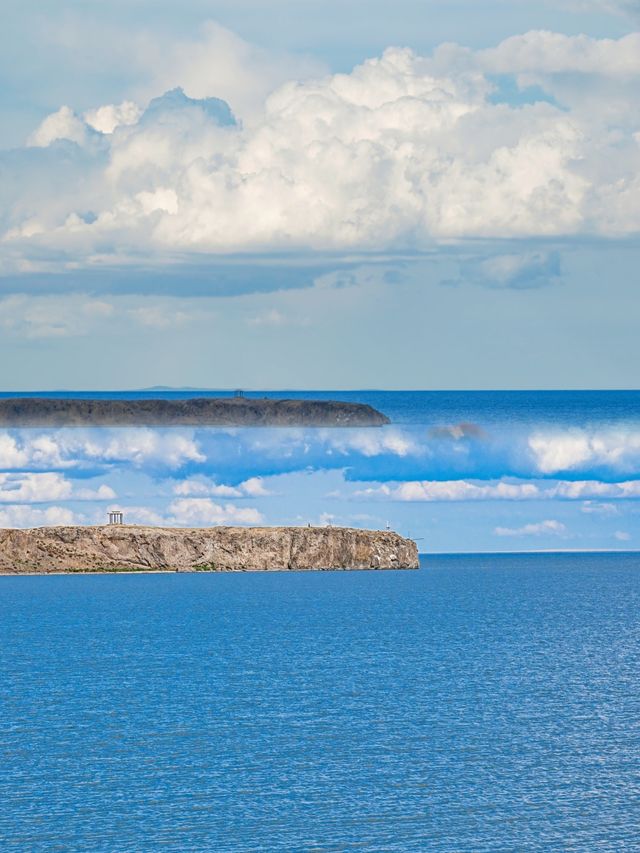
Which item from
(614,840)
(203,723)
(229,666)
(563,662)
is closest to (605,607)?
(563,662)

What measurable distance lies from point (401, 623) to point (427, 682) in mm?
48643

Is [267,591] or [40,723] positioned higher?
[267,591]

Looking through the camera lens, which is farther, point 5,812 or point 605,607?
point 605,607

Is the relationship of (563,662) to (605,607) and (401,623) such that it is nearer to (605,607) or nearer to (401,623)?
(401,623)

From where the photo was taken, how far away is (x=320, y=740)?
73375 mm

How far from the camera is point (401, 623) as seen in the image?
144500 mm

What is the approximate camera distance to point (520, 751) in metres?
70.9

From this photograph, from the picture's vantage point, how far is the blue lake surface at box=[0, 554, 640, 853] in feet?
186

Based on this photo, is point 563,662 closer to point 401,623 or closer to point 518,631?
point 518,631

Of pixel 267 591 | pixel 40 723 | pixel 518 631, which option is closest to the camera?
pixel 40 723

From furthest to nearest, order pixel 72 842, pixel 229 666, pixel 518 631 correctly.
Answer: pixel 518 631 → pixel 229 666 → pixel 72 842

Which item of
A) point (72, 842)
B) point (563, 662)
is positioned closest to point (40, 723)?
point (72, 842)

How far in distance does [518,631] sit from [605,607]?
125 feet

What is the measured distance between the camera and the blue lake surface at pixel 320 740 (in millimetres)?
56594
